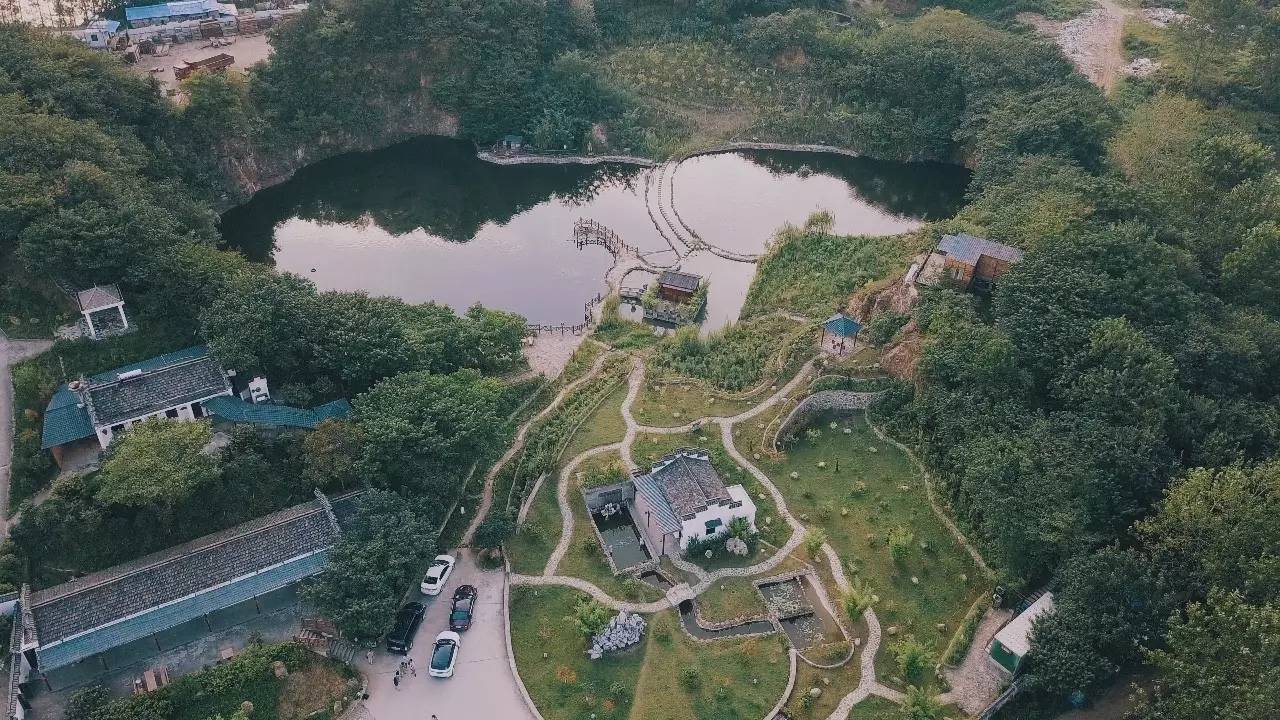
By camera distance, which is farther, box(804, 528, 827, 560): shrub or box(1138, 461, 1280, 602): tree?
box(804, 528, 827, 560): shrub

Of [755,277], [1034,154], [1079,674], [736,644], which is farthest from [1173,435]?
[1034,154]

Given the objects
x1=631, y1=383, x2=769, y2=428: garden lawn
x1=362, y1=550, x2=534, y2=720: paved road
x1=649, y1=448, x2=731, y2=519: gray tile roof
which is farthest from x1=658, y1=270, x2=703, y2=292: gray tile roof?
x1=362, y1=550, x2=534, y2=720: paved road

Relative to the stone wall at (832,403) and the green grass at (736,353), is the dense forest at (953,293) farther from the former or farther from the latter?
the green grass at (736,353)

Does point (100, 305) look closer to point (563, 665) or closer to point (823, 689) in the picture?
point (563, 665)

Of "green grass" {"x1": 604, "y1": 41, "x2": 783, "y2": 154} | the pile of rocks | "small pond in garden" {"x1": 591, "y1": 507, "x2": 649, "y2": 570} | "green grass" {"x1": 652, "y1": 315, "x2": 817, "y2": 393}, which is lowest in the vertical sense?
"small pond in garden" {"x1": 591, "y1": 507, "x2": 649, "y2": 570}

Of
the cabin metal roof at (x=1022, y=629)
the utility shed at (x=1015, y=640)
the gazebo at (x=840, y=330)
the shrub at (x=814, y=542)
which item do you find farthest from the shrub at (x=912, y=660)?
the gazebo at (x=840, y=330)

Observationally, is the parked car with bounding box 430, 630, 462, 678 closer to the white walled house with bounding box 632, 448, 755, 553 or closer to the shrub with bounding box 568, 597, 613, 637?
the shrub with bounding box 568, 597, 613, 637

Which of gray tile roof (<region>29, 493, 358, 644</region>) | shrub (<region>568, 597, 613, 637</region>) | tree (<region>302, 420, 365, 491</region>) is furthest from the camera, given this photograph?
tree (<region>302, 420, 365, 491</region>)

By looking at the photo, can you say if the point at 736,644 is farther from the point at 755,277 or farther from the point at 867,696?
the point at 755,277
